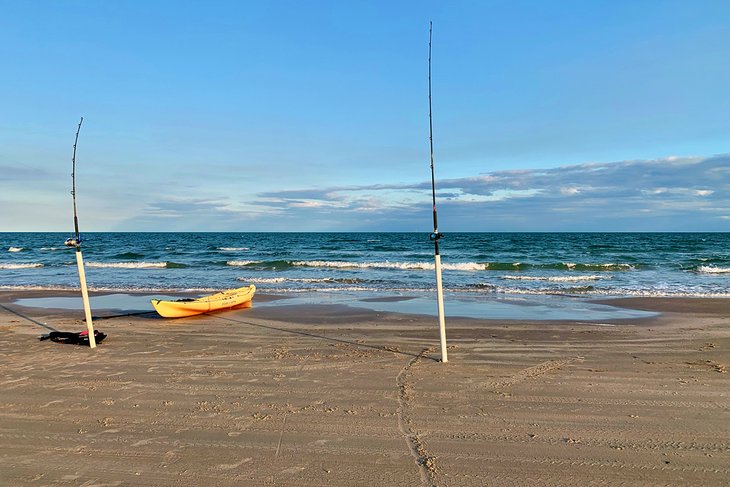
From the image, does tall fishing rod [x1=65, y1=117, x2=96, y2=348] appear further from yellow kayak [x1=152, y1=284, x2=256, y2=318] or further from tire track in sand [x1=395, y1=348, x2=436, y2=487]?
tire track in sand [x1=395, y1=348, x2=436, y2=487]

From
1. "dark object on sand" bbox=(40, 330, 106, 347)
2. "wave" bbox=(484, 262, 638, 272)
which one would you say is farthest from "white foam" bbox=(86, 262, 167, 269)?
"dark object on sand" bbox=(40, 330, 106, 347)

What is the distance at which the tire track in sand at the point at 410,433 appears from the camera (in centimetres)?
379

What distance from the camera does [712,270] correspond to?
85.4ft

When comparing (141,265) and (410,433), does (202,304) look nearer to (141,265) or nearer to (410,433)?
(410,433)

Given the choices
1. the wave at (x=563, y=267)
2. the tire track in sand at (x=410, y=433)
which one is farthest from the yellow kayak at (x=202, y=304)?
the wave at (x=563, y=267)

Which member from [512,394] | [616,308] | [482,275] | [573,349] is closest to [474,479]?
[512,394]

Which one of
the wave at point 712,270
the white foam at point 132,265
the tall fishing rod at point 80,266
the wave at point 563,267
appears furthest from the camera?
the white foam at point 132,265

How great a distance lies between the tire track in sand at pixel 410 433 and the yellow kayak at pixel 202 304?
740 centimetres

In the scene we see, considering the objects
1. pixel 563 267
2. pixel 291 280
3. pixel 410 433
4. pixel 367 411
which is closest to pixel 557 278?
pixel 563 267

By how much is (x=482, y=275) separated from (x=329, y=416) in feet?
67.4

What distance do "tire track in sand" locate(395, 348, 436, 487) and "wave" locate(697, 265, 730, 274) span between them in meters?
25.5

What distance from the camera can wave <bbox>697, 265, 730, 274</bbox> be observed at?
83.3 feet

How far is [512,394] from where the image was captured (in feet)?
18.5

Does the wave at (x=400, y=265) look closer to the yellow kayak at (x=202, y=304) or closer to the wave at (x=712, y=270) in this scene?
the wave at (x=712, y=270)
